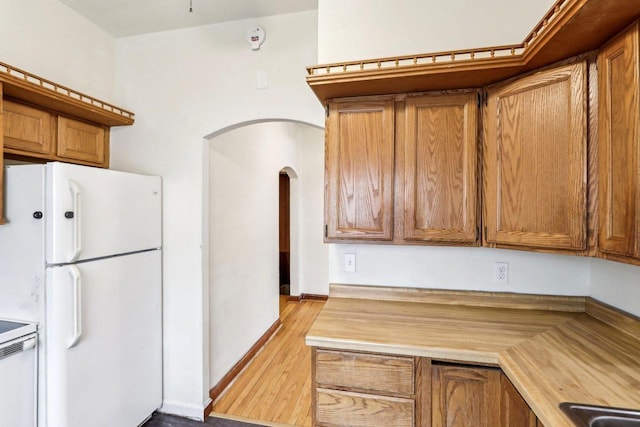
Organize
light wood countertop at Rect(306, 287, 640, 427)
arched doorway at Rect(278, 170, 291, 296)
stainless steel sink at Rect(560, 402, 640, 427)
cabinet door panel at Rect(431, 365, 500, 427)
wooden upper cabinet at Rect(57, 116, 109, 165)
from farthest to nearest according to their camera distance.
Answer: arched doorway at Rect(278, 170, 291, 296)
wooden upper cabinet at Rect(57, 116, 109, 165)
cabinet door panel at Rect(431, 365, 500, 427)
light wood countertop at Rect(306, 287, 640, 427)
stainless steel sink at Rect(560, 402, 640, 427)

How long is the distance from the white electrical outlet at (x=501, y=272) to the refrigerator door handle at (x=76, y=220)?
90.4 inches

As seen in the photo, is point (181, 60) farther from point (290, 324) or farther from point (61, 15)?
point (290, 324)

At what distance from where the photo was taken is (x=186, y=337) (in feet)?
7.62

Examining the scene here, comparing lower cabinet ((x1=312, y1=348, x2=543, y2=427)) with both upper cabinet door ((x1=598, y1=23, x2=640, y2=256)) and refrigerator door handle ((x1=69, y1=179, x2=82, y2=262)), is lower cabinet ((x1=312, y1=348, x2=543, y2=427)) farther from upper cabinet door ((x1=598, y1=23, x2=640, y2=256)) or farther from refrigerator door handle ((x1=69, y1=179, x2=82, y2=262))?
refrigerator door handle ((x1=69, y1=179, x2=82, y2=262))

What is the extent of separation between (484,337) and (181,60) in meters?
2.63

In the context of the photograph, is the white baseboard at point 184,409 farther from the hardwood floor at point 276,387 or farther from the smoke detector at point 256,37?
the smoke detector at point 256,37

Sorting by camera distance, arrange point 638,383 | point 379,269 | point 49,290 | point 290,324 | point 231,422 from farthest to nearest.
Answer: point 290,324
point 231,422
point 379,269
point 49,290
point 638,383

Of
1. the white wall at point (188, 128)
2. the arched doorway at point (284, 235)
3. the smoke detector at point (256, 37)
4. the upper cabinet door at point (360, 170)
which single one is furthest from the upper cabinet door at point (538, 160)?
the arched doorway at point (284, 235)

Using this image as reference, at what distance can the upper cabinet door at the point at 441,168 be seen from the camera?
61.4 inches

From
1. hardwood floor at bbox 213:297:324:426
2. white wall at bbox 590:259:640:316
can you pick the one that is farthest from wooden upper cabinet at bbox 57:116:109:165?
white wall at bbox 590:259:640:316

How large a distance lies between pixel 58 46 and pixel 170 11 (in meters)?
0.76

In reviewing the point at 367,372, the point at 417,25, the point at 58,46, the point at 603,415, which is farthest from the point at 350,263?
the point at 58,46

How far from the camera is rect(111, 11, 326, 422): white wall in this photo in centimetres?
224

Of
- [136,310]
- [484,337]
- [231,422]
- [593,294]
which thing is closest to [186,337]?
[136,310]
